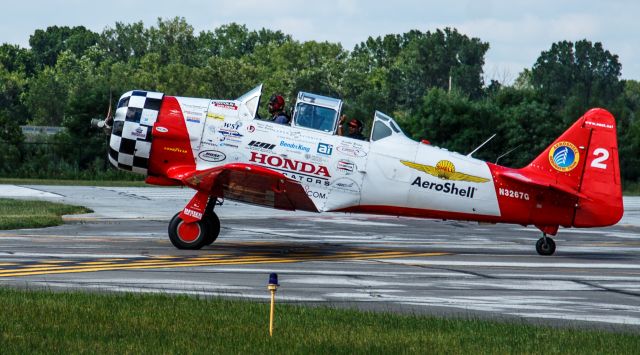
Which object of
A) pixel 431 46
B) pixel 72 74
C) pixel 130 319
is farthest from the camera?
pixel 72 74

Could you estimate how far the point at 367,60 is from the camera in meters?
135

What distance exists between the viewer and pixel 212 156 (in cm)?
1912

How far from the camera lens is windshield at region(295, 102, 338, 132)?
1923 centimetres

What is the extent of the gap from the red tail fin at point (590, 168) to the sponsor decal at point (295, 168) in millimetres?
3968

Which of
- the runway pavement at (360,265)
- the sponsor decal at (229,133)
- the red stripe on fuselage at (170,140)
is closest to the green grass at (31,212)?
the runway pavement at (360,265)

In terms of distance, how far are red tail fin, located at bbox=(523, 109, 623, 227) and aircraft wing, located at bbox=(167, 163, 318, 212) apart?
449 cm

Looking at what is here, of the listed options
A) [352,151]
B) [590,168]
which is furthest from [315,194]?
[590,168]

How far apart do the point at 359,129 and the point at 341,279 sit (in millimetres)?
4758

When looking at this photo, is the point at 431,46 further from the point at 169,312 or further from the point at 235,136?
the point at 169,312

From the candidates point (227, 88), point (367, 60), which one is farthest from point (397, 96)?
point (367, 60)

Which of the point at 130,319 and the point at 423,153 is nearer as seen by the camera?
the point at 130,319

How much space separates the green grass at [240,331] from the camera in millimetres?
10188

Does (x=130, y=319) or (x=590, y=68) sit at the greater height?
(x=590, y=68)

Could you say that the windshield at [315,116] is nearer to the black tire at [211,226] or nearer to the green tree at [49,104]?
the black tire at [211,226]
